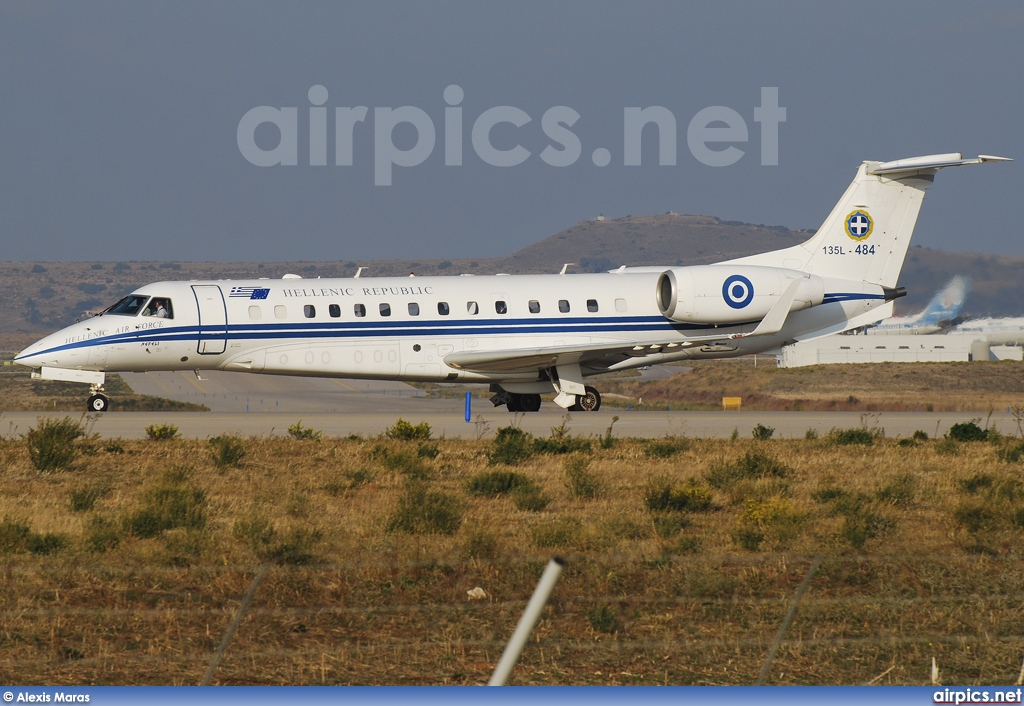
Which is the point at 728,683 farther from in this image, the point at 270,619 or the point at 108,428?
the point at 108,428

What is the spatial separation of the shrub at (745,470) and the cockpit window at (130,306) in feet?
45.9

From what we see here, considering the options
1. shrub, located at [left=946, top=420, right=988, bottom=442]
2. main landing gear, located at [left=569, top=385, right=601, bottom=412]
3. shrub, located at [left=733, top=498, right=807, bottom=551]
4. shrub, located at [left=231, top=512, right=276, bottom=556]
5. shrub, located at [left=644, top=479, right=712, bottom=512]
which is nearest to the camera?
shrub, located at [left=231, top=512, right=276, bottom=556]

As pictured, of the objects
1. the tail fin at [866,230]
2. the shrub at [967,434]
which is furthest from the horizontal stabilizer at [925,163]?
the shrub at [967,434]

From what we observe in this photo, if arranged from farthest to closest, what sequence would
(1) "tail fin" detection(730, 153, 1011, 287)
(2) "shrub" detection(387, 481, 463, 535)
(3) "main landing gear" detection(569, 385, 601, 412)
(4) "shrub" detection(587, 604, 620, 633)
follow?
(1) "tail fin" detection(730, 153, 1011, 287) < (3) "main landing gear" detection(569, 385, 601, 412) < (2) "shrub" detection(387, 481, 463, 535) < (4) "shrub" detection(587, 604, 620, 633)

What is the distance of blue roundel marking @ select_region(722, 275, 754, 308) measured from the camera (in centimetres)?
2736

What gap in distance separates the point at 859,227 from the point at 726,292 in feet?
14.3

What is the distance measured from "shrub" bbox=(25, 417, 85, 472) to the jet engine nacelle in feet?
44.8

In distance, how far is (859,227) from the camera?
1151 inches

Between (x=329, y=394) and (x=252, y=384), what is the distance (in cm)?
1424

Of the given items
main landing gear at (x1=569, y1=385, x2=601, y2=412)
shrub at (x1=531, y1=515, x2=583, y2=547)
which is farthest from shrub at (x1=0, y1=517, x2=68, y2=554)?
main landing gear at (x1=569, y1=385, x2=601, y2=412)

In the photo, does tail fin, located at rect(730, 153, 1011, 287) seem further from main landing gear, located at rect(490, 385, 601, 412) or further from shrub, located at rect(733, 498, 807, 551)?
shrub, located at rect(733, 498, 807, 551)

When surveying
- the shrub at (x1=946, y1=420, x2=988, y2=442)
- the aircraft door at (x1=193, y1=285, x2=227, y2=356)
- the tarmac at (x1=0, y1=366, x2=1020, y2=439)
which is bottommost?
the tarmac at (x1=0, y1=366, x2=1020, y2=439)

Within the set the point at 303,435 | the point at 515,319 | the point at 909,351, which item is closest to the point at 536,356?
the point at 515,319

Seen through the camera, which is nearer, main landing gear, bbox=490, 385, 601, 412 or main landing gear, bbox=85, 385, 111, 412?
main landing gear, bbox=85, 385, 111, 412
